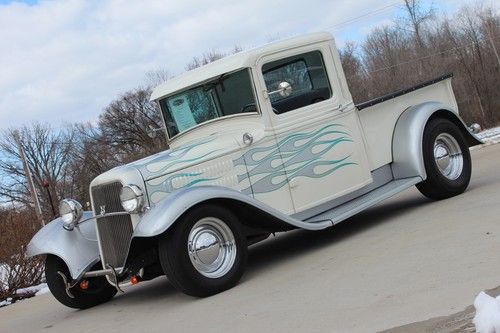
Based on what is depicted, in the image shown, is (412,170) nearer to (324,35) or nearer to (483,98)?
(324,35)

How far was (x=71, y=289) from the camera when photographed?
6492 mm

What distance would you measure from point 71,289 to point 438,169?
4715mm

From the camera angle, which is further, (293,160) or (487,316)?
(293,160)

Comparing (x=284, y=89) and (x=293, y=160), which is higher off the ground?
(x=284, y=89)

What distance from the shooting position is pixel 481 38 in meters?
34.9

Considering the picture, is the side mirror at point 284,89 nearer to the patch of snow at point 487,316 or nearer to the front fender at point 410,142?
the front fender at point 410,142

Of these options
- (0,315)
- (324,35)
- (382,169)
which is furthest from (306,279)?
(0,315)

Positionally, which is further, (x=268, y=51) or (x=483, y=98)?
(x=483, y=98)

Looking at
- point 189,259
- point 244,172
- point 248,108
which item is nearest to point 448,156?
point 248,108

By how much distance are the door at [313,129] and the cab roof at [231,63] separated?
0.10 meters

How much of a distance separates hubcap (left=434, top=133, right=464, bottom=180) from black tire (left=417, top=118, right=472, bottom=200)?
0.03m

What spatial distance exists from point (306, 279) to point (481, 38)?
33.6 meters

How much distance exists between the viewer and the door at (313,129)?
6367mm

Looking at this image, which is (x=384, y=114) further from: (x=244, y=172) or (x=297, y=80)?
(x=244, y=172)
